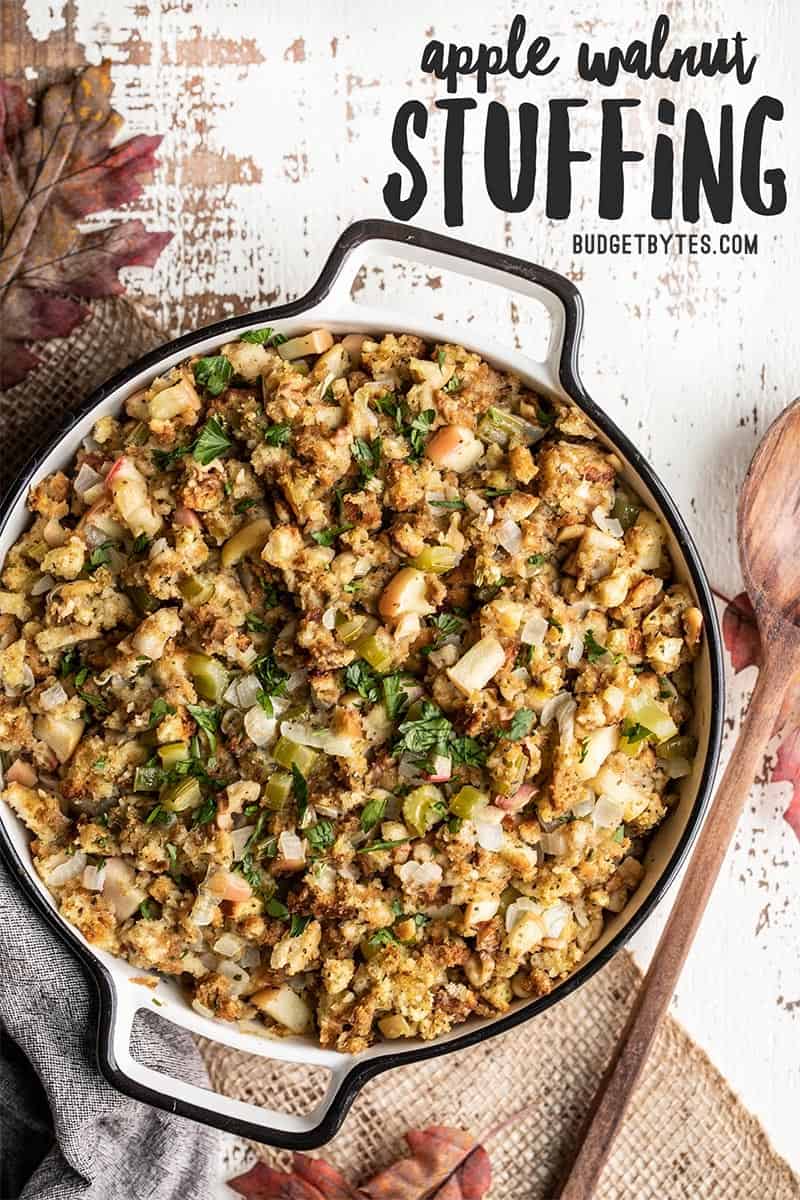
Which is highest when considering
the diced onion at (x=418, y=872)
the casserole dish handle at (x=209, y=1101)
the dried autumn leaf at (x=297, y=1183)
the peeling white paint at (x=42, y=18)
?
the peeling white paint at (x=42, y=18)

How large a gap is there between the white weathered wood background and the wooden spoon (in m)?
0.19

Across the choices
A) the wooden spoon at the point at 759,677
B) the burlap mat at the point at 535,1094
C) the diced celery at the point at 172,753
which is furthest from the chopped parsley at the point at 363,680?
the burlap mat at the point at 535,1094

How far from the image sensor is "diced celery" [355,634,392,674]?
8.61 ft

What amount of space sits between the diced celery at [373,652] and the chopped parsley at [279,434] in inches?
17.9

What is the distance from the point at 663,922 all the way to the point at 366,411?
1.56 meters

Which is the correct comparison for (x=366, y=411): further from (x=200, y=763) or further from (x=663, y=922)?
(x=663, y=922)

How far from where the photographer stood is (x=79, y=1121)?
10.0 feet

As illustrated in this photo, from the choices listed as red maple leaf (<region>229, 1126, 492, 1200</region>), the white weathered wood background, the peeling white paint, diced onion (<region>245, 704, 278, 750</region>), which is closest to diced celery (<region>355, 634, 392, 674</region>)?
diced onion (<region>245, 704, 278, 750</region>)

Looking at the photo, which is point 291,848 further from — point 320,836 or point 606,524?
point 606,524

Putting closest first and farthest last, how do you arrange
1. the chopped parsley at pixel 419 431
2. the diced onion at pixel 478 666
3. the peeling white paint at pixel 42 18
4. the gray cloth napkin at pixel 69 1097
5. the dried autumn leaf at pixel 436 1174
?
the diced onion at pixel 478 666, the chopped parsley at pixel 419 431, the gray cloth napkin at pixel 69 1097, the dried autumn leaf at pixel 436 1174, the peeling white paint at pixel 42 18

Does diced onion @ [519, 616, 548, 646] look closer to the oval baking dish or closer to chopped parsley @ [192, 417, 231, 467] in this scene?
the oval baking dish

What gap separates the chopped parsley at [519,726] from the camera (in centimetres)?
264

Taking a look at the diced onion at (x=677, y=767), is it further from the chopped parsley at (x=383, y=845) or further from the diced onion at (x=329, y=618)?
the diced onion at (x=329, y=618)

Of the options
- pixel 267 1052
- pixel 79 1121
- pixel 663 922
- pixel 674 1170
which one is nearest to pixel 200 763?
pixel 267 1052
